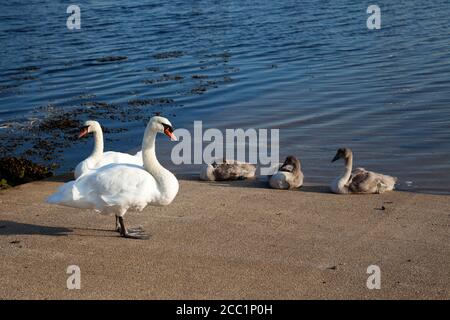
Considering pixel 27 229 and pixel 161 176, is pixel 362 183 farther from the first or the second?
pixel 27 229

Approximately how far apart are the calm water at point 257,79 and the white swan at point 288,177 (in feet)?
2.34

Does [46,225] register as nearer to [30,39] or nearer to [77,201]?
[77,201]

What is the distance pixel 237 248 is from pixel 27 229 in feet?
8.61

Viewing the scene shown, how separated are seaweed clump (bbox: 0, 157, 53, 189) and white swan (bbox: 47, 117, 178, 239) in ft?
11.4

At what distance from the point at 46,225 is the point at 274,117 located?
23.7ft

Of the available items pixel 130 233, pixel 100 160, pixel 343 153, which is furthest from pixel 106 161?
pixel 343 153

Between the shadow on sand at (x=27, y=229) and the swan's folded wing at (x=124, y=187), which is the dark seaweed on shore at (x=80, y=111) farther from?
the swan's folded wing at (x=124, y=187)

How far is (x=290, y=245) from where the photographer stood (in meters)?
7.99

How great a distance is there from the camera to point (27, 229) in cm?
867

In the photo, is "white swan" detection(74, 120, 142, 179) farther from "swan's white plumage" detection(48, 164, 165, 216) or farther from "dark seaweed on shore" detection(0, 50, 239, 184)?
"dark seaweed on shore" detection(0, 50, 239, 184)

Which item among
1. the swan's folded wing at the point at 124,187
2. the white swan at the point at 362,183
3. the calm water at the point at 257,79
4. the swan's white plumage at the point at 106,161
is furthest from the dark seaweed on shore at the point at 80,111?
the white swan at the point at 362,183

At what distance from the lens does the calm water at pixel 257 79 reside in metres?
13.4

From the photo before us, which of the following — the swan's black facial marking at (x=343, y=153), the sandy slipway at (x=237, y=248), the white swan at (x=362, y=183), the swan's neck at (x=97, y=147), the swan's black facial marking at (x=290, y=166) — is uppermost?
the swan's neck at (x=97, y=147)

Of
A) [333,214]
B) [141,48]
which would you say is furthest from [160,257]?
[141,48]
